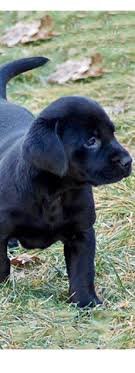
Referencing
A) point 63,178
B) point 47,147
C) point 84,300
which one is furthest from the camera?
point 84,300

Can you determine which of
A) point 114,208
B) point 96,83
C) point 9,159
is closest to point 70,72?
point 96,83

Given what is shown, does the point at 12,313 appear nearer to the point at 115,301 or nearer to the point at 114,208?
the point at 115,301

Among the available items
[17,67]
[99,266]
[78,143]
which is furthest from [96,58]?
[78,143]

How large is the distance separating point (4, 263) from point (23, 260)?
53 cm

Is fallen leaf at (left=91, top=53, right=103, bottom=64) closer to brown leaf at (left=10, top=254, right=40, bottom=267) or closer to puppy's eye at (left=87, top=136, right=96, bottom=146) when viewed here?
brown leaf at (left=10, top=254, right=40, bottom=267)

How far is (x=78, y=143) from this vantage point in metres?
3.82

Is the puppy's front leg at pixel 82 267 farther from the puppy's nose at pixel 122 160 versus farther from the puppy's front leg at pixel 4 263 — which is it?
the puppy's nose at pixel 122 160

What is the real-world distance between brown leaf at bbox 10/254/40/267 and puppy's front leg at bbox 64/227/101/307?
57 centimetres

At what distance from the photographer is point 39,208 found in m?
4.04

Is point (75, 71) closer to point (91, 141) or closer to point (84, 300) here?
point (84, 300)

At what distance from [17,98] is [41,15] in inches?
48.7

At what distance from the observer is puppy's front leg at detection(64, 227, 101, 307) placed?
13.5 feet

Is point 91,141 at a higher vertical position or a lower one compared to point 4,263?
higher

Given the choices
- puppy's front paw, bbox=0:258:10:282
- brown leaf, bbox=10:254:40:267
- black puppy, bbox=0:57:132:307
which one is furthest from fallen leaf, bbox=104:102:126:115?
puppy's front paw, bbox=0:258:10:282
